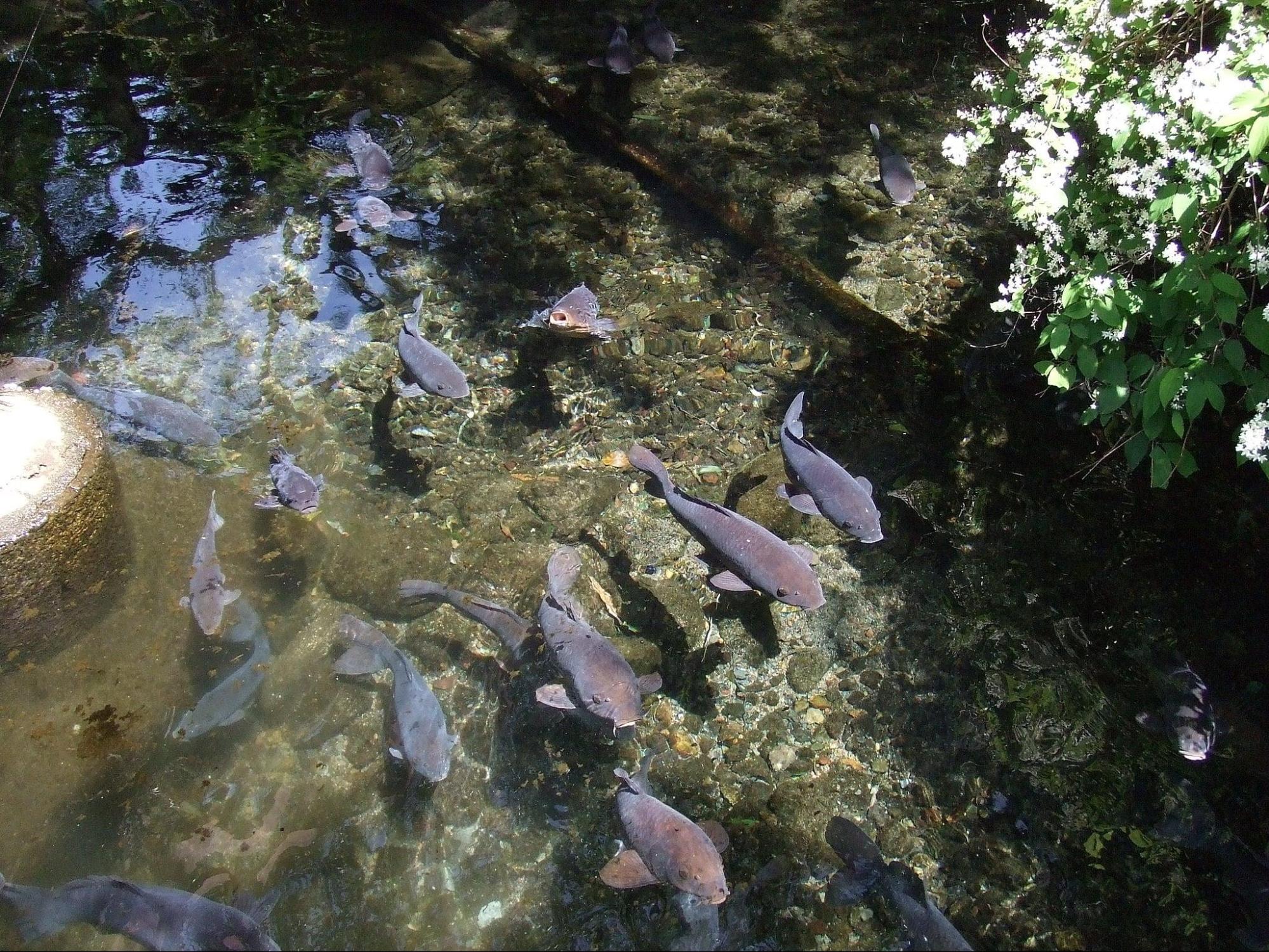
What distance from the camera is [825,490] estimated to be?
4.28 meters

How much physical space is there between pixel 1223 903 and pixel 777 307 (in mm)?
4676

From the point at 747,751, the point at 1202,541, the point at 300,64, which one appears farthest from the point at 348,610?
the point at 300,64

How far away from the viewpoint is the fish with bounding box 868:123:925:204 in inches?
265

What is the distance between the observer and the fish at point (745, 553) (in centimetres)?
402

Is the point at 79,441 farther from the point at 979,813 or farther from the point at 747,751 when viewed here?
the point at 979,813

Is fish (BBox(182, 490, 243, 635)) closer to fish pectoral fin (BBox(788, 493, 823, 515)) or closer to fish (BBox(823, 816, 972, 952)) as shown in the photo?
fish pectoral fin (BBox(788, 493, 823, 515))

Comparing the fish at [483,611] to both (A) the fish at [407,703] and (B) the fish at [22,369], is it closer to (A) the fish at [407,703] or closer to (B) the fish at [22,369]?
(A) the fish at [407,703]

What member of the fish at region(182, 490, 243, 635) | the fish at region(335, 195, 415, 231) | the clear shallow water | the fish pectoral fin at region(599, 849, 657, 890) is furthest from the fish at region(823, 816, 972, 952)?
the fish at region(335, 195, 415, 231)

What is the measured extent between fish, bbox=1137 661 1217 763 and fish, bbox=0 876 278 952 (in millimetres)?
4475

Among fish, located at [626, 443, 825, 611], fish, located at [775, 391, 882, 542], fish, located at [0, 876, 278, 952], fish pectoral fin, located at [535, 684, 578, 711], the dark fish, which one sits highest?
the dark fish

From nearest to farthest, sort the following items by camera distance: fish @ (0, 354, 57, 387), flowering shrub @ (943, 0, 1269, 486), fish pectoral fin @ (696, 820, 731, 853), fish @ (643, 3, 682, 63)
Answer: flowering shrub @ (943, 0, 1269, 486), fish pectoral fin @ (696, 820, 731, 853), fish @ (0, 354, 57, 387), fish @ (643, 3, 682, 63)

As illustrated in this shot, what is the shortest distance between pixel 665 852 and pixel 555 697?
937mm

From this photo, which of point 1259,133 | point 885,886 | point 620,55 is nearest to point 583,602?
point 885,886

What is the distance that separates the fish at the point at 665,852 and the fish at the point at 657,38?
832cm
